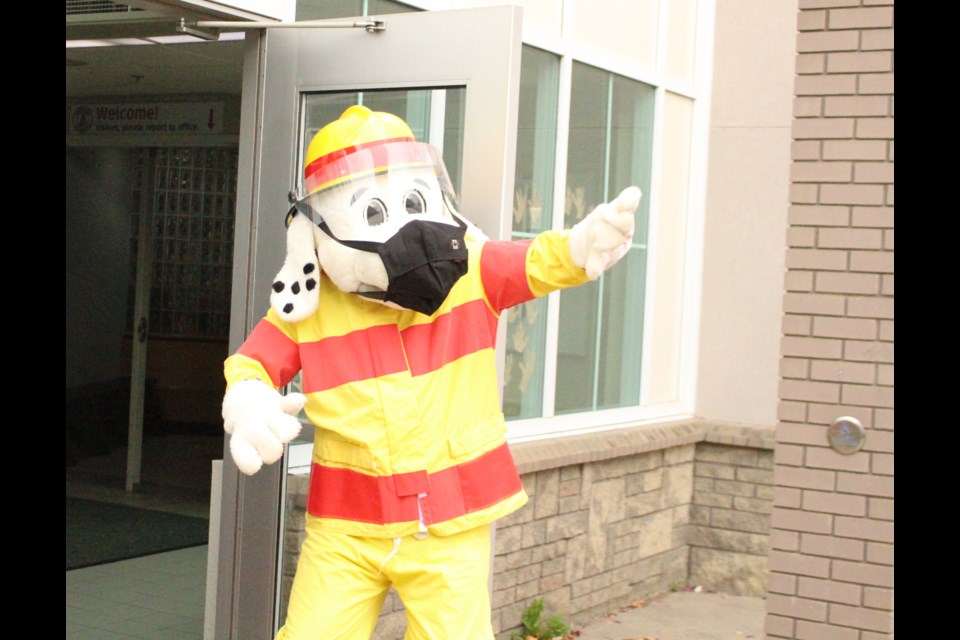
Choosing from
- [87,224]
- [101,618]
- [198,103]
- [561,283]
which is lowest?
[101,618]

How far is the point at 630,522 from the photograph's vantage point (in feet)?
24.6

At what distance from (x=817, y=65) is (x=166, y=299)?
22.1ft

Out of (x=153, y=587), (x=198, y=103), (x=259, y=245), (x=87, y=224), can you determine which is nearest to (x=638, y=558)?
(x=153, y=587)

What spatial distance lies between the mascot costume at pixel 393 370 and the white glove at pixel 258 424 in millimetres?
13

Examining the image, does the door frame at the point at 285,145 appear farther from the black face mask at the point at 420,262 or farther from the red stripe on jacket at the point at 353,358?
the red stripe on jacket at the point at 353,358

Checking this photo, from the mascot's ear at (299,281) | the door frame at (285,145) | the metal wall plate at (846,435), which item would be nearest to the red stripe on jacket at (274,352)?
the mascot's ear at (299,281)

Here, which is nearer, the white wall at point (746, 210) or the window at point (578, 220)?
the window at point (578, 220)

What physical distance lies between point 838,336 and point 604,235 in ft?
4.41

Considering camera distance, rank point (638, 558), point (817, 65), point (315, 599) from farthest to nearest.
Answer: point (638, 558), point (817, 65), point (315, 599)

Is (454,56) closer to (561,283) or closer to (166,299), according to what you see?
(561,283)

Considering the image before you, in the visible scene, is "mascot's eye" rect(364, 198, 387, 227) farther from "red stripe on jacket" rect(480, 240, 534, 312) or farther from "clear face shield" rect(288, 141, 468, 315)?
"red stripe on jacket" rect(480, 240, 534, 312)

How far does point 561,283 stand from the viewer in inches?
143

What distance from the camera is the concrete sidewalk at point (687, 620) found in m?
7.00

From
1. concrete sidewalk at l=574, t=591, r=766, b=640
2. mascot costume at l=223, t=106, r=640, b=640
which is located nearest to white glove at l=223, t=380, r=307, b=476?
mascot costume at l=223, t=106, r=640, b=640
